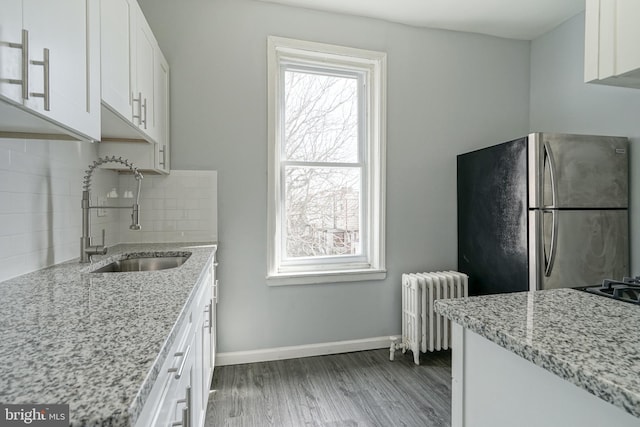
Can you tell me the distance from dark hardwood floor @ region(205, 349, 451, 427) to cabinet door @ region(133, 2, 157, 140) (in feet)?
5.43

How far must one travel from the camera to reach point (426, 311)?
8.20 feet

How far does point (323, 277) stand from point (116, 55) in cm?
193

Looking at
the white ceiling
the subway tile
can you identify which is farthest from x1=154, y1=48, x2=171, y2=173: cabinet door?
the white ceiling

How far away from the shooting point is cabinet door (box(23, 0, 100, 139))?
0.79 m

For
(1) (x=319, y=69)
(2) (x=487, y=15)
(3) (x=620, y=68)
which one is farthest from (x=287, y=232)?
(2) (x=487, y=15)

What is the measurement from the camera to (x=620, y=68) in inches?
43.1

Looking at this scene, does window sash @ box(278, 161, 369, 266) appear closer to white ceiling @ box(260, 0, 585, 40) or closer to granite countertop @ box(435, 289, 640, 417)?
white ceiling @ box(260, 0, 585, 40)

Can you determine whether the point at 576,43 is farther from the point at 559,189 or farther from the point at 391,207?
the point at 391,207

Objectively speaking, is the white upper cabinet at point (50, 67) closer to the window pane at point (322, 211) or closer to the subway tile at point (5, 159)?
the subway tile at point (5, 159)

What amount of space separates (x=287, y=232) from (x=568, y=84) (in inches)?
106

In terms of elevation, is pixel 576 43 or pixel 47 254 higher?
pixel 576 43
